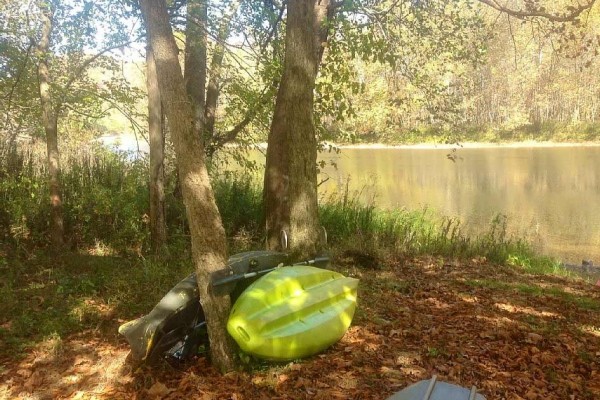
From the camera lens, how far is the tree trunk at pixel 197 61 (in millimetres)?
7297

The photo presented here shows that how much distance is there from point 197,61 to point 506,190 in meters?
15.3

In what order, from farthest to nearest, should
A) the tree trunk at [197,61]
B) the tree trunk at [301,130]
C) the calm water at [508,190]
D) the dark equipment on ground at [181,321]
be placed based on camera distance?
the calm water at [508,190] → the tree trunk at [197,61] → the tree trunk at [301,130] → the dark equipment on ground at [181,321]

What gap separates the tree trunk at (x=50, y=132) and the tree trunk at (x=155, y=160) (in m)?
1.20

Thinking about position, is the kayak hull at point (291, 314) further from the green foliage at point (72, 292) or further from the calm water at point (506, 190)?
the calm water at point (506, 190)

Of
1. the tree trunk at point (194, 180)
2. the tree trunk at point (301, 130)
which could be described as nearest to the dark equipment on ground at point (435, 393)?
the tree trunk at point (194, 180)

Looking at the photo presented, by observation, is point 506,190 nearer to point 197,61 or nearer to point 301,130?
point 197,61

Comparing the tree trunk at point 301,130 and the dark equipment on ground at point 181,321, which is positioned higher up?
the tree trunk at point 301,130

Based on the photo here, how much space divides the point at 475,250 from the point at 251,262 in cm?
533

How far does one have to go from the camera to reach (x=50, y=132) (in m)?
6.27

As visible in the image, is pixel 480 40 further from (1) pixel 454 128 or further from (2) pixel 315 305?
(2) pixel 315 305

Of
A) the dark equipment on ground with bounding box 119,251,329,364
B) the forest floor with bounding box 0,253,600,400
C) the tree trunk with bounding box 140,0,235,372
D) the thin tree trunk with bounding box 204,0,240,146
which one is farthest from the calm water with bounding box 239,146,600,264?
the tree trunk with bounding box 140,0,235,372

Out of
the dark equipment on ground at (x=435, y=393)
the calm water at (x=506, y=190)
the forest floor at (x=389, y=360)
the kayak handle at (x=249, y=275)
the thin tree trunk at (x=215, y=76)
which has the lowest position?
the calm water at (x=506, y=190)

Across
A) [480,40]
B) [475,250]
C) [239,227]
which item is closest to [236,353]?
[239,227]

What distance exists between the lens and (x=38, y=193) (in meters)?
6.88
